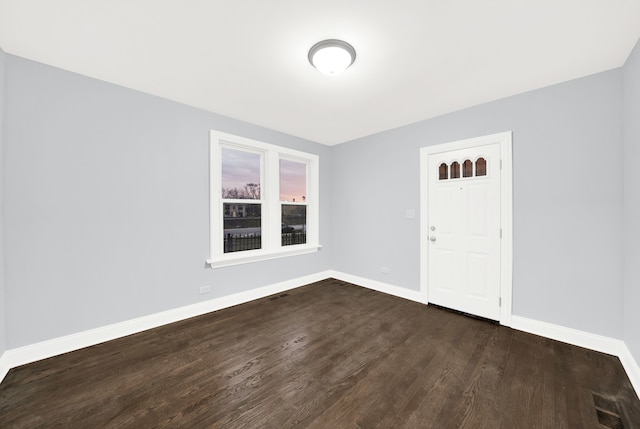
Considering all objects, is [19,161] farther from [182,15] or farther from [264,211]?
[264,211]

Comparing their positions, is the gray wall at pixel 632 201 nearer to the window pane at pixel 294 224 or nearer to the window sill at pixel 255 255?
the window sill at pixel 255 255

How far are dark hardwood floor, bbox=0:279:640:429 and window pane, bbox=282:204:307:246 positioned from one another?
1738 millimetres

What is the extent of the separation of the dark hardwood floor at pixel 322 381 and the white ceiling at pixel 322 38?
265cm

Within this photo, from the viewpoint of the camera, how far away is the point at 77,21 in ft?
5.50

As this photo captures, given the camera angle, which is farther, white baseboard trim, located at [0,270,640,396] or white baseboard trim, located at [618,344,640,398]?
white baseboard trim, located at [0,270,640,396]

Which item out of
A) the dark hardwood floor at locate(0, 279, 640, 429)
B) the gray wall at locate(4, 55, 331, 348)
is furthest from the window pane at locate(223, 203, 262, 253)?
the dark hardwood floor at locate(0, 279, 640, 429)

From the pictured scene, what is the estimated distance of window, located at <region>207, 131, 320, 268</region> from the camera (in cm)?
323

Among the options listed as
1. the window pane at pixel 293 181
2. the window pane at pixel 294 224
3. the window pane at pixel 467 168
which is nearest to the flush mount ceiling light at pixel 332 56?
the window pane at pixel 467 168

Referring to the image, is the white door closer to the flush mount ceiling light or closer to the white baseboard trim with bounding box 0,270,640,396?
the white baseboard trim with bounding box 0,270,640,396

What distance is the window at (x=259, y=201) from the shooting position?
323 centimetres

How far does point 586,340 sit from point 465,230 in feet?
4.74

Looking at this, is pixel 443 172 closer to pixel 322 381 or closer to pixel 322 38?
pixel 322 38

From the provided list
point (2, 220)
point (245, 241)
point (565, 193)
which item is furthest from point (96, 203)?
point (565, 193)

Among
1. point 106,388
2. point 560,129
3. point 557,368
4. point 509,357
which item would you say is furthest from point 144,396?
point 560,129
